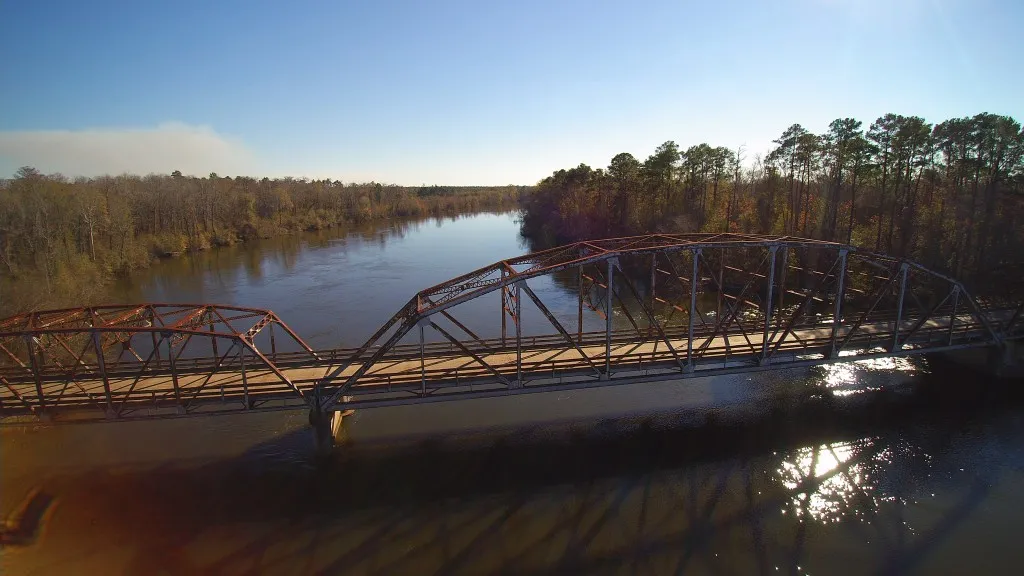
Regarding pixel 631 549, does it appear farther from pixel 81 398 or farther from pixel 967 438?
pixel 81 398

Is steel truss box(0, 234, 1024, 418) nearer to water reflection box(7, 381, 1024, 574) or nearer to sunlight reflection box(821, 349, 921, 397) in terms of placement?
sunlight reflection box(821, 349, 921, 397)

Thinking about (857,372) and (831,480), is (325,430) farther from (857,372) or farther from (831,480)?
(857,372)

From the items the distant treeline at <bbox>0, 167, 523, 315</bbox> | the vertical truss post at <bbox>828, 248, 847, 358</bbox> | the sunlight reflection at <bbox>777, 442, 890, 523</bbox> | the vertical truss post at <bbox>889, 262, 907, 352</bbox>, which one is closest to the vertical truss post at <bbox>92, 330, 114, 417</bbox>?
the distant treeline at <bbox>0, 167, 523, 315</bbox>

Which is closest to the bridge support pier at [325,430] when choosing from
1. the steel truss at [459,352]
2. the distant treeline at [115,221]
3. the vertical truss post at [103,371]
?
the steel truss at [459,352]

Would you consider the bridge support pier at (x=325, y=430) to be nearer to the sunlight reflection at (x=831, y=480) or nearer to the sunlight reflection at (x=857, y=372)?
the sunlight reflection at (x=831, y=480)

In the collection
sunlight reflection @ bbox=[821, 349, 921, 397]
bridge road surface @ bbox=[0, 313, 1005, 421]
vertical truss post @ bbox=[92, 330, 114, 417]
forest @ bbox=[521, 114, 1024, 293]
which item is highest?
forest @ bbox=[521, 114, 1024, 293]

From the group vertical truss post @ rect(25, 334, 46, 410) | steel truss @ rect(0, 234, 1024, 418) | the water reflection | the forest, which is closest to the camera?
the water reflection

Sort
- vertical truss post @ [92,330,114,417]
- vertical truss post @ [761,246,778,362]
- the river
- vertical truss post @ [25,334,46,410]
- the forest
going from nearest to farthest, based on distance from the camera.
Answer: the river < vertical truss post @ [92,330,114,417] < vertical truss post @ [25,334,46,410] < vertical truss post @ [761,246,778,362] < the forest
